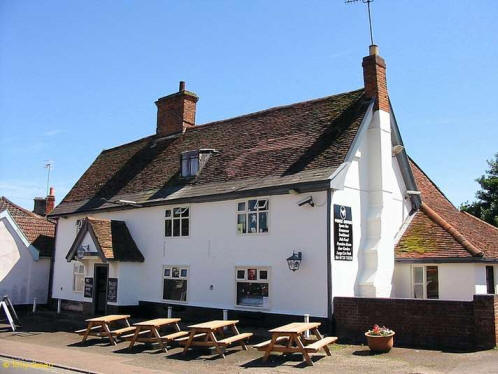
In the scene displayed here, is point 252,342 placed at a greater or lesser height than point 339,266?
lesser

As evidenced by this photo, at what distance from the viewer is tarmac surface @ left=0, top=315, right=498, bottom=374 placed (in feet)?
37.4

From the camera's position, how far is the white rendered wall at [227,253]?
50.8 ft

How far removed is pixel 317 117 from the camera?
746 inches

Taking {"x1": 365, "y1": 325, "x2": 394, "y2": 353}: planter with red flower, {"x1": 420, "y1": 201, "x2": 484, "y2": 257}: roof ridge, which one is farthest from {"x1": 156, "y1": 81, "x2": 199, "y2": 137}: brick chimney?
{"x1": 365, "y1": 325, "x2": 394, "y2": 353}: planter with red flower

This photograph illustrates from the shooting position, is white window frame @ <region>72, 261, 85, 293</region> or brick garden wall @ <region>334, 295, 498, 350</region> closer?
brick garden wall @ <region>334, 295, 498, 350</region>

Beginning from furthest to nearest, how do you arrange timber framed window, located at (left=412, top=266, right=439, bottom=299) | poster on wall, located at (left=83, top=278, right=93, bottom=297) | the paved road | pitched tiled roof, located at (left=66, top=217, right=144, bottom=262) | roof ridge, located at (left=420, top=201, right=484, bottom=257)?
poster on wall, located at (left=83, top=278, right=93, bottom=297) → pitched tiled roof, located at (left=66, top=217, right=144, bottom=262) → timber framed window, located at (left=412, top=266, right=439, bottom=299) → roof ridge, located at (left=420, top=201, right=484, bottom=257) → the paved road

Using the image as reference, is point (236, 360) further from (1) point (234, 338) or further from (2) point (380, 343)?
(2) point (380, 343)

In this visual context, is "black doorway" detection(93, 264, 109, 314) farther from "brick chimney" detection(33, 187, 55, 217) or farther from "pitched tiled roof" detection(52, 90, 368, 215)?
"brick chimney" detection(33, 187, 55, 217)

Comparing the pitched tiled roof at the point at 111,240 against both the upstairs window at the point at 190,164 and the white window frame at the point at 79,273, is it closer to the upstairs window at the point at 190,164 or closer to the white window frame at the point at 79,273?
the white window frame at the point at 79,273

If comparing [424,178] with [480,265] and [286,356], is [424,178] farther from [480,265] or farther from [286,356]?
[286,356]

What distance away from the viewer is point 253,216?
1719cm

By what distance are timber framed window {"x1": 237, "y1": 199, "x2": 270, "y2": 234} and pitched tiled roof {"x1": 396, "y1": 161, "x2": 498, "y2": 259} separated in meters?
4.82

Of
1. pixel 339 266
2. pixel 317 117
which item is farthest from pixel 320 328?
pixel 317 117

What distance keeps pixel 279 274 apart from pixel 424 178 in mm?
10506
